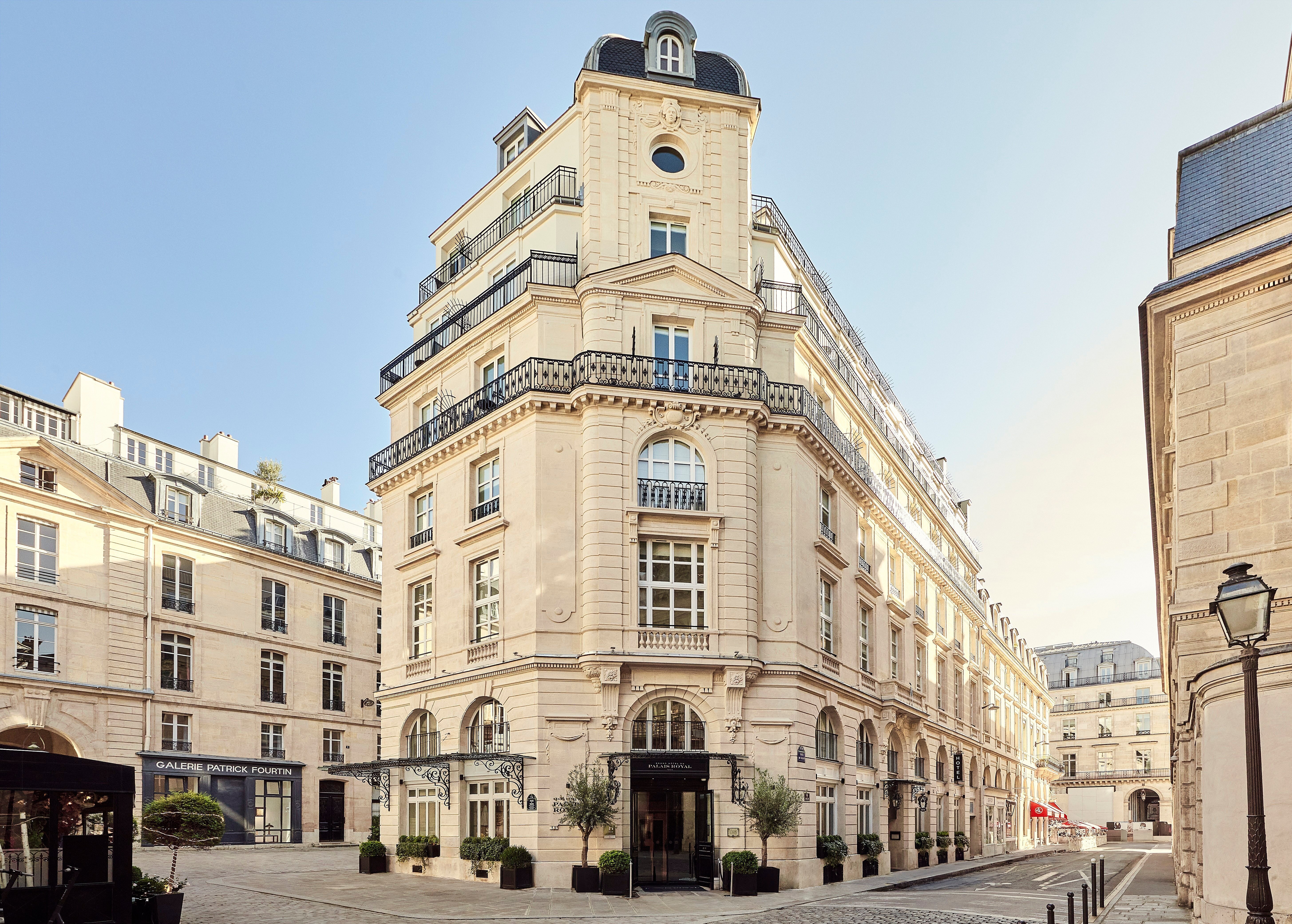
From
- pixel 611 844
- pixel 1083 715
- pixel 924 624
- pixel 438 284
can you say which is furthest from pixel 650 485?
pixel 1083 715

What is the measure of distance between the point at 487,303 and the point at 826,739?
16181mm

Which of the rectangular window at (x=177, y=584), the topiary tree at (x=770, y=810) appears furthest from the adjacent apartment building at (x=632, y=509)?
the rectangular window at (x=177, y=584)

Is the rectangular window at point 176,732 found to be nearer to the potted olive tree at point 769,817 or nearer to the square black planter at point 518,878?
the square black planter at point 518,878

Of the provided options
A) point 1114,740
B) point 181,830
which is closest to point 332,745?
point 181,830

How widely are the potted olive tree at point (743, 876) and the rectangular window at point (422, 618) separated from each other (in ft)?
38.3

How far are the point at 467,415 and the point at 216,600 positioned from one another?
74.6 feet

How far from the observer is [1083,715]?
10525 centimetres

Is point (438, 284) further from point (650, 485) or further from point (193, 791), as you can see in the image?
point (193, 791)

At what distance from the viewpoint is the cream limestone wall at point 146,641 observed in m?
41.8

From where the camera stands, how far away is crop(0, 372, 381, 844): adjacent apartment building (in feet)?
139

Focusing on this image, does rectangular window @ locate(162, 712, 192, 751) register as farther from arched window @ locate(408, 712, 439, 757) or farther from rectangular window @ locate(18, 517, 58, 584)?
arched window @ locate(408, 712, 439, 757)

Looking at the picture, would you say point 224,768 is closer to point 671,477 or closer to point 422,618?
point 422,618

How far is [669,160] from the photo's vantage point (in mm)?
32688

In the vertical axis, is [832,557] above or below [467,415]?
below
